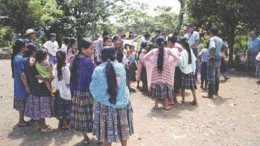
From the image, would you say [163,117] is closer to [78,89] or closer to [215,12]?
[78,89]

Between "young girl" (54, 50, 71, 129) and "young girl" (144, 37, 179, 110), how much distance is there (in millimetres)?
2446

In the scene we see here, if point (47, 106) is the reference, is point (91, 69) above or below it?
above

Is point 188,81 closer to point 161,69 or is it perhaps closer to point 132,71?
point 161,69

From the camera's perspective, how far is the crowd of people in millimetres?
5168

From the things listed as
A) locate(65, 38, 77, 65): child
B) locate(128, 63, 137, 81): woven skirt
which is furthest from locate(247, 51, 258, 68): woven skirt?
locate(65, 38, 77, 65): child

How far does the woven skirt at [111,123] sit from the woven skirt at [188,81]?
3948mm

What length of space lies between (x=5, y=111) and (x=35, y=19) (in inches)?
532

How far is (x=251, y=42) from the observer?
1323 centimetres

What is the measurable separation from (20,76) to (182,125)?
11.7ft

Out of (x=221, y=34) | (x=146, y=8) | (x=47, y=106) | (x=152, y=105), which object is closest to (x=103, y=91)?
(x=47, y=106)

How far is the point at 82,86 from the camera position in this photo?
231 inches

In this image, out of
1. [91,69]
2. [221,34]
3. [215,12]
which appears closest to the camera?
[91,69]

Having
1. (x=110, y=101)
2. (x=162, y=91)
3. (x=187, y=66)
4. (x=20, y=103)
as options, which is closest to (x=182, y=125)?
(x=162, y=91)

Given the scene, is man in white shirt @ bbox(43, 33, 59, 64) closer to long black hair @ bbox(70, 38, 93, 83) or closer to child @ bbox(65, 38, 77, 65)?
child @ bbox(65, 38, 77, 65)
